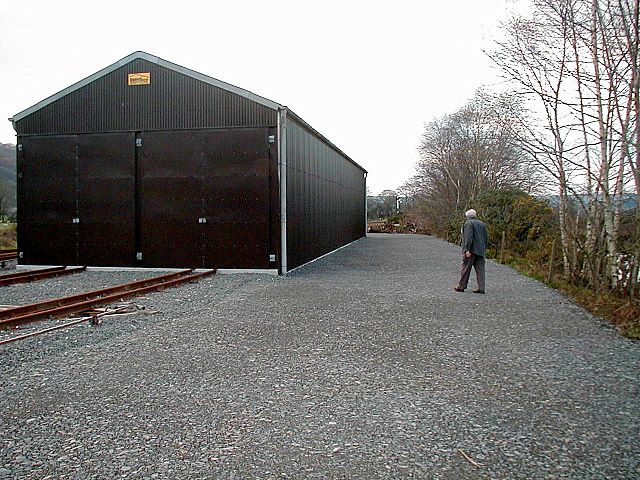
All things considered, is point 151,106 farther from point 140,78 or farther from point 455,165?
point 455,165

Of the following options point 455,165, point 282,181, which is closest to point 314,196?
point 282,181

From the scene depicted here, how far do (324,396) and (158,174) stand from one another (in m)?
12.7

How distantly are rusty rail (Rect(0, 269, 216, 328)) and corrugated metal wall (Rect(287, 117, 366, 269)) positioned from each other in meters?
3.40

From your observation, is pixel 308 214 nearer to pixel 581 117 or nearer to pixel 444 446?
pixel 581 117

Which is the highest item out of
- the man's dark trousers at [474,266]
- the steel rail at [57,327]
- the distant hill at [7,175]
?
the distant hill at [7,175]

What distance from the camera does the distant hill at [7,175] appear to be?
20472 millimetres

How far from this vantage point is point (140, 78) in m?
17.1

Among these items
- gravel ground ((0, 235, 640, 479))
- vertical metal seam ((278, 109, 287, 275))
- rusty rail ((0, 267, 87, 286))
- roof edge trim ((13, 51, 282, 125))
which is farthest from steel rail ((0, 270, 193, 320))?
roof edge trim ((13, 51, 282, 125))

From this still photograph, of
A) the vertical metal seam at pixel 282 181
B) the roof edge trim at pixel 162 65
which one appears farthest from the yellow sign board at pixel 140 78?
the vertical metal seam at pixel 282 181

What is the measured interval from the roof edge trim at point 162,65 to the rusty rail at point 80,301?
4.56 metres

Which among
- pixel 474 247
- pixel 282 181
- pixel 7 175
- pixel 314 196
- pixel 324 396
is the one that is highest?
pixel 7 175

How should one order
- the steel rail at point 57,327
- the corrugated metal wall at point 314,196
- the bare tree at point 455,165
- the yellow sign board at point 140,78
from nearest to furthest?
the steel rail at point 57,327 < the yellow sign board at point 140,78 < the corrugated metal wall at point 314,196 < the bare tree at point 455,165

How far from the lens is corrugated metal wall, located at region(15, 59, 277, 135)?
16656 millimetres

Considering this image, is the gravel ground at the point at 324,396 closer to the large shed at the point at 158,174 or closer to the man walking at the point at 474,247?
the man walking at the point at 474,247
